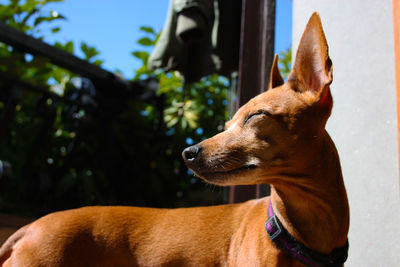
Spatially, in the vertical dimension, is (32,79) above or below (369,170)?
above

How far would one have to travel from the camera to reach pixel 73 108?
4969 millimetres

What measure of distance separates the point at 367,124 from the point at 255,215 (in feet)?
2.88

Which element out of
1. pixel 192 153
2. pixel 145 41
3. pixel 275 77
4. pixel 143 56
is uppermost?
pixel 145 41

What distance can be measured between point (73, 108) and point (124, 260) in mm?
3462

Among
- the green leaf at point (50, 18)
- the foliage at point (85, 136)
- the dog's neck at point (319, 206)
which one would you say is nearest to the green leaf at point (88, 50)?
the foliage at point (85, 136)

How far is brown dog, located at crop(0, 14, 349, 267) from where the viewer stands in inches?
64.4

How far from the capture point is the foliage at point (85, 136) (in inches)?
179

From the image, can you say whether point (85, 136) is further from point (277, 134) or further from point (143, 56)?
point (277, 134)

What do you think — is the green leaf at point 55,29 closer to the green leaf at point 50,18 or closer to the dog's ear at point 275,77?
the green leaf at point 50,18

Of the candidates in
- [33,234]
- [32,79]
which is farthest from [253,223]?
[32,79]

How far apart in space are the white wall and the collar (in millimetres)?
502

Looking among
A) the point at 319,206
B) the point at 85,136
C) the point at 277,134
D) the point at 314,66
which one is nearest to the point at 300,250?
the point at 319,206

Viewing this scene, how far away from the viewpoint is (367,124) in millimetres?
2188

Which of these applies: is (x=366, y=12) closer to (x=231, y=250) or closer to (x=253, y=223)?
(x=253, y=223)
